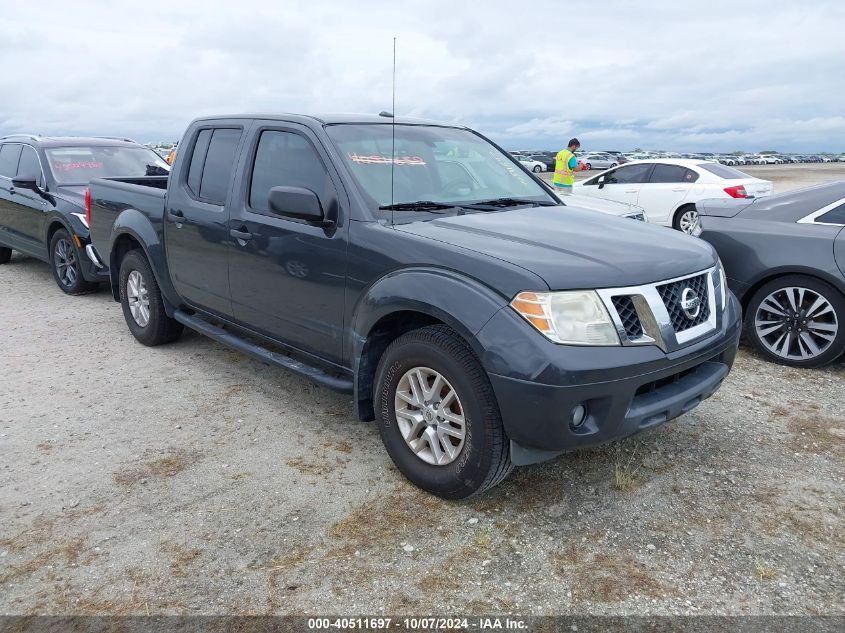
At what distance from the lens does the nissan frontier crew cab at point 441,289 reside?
2.88 m

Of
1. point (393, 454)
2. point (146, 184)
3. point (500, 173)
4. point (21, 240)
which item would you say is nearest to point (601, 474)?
point (393, 454)

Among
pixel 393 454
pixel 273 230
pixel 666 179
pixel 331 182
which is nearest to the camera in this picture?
pixel 393 454

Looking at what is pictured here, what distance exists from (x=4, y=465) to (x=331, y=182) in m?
2.41

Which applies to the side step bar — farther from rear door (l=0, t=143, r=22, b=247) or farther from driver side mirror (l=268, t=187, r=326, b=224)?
rear door (l=0, t=143, r=22, b=247)

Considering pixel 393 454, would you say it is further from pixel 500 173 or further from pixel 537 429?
pixel 500 173

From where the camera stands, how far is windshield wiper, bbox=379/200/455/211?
365cm

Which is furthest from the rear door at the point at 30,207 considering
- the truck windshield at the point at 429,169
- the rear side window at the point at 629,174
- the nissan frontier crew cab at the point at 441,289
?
the rear side window at the point at 629,174

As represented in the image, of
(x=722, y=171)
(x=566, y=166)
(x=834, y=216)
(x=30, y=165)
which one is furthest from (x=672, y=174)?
(x=30, y=165)

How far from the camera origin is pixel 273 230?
400cm

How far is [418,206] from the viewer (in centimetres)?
374

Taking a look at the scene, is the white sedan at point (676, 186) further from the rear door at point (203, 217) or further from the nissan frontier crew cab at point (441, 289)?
the rear door at point (203, 217)

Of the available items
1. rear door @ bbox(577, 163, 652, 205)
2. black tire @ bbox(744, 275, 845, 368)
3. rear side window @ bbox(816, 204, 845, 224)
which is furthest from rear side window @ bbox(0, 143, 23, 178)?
rear door @ bbox(577, 163, 652, 205)

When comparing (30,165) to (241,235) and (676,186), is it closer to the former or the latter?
(241,235)

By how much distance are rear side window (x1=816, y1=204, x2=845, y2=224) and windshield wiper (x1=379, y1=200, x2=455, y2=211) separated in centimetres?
325
